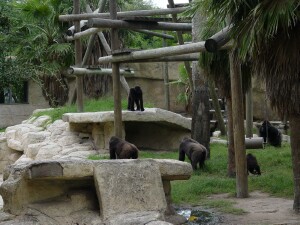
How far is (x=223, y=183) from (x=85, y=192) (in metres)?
4.86

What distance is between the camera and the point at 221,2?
10.1 metres

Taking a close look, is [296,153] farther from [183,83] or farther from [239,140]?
[183,83]

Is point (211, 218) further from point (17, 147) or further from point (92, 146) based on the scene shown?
point (17, 147)

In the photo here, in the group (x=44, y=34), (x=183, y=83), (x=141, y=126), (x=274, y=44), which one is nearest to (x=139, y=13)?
(x=141, y=126)

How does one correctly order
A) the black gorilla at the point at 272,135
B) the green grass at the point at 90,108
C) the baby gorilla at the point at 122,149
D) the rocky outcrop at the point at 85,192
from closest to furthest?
the rocky outcrop at the point at 85,192 → the baby gorilla at the point at 122,149 → the black gorilla at the point at 272,135 → the green grass at the point at 90,108

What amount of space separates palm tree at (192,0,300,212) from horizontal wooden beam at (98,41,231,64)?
1.33 metres

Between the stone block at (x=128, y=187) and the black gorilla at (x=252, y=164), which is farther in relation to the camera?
the black gorilla at (x=252, y=164)

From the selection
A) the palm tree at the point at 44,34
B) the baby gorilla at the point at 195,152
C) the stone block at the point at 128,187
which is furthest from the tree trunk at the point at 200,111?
the palm tree at the point at 44,34

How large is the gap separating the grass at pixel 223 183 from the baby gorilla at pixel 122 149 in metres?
1.20

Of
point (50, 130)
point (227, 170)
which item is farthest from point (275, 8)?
point (50, 130)

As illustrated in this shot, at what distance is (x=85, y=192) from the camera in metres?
9.61

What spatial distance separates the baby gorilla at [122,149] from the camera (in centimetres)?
1456

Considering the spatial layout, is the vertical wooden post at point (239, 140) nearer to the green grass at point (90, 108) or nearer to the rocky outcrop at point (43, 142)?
the rocky outcrop at point (43, 142)

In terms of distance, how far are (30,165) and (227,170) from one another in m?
7.14
